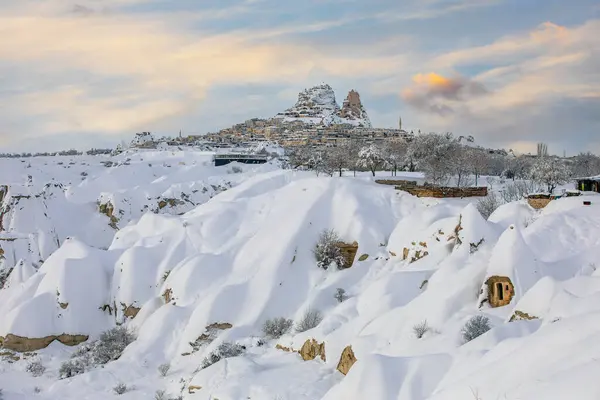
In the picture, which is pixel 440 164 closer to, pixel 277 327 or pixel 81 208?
pixel 277 327

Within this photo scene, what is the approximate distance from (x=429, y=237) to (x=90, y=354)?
18.1 meters

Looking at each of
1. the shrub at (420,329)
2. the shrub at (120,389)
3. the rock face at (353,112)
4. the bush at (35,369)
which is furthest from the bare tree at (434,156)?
the rock face at (353,112)

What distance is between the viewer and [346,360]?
62.5 ft

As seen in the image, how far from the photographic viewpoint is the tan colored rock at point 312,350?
21072mm

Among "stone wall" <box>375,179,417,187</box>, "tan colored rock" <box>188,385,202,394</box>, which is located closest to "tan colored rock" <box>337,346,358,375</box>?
"tan colored rock" <box>188,385,202,394</box>

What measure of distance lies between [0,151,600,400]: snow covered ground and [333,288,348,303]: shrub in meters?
0.24

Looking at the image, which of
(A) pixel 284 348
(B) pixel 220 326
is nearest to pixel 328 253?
(B) pixel 220 326

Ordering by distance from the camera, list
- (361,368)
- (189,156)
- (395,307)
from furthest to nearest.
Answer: (189,156) → (395,307) → (361,368)

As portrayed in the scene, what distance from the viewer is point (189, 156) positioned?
85.0 metres

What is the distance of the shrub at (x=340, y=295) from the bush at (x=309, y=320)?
1.38 m

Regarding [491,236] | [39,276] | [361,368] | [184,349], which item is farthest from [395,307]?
[39,276]

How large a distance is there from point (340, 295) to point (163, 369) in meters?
9.03

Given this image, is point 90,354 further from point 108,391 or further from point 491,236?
point 491,236

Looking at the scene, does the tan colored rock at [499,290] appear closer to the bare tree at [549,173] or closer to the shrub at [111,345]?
the bare tree at [549,173]
